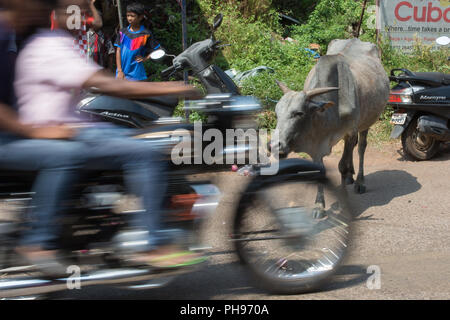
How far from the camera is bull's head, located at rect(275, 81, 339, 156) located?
5480mm

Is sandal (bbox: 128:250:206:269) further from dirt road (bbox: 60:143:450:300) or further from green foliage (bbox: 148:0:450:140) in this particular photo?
green foliage (bbox: 148:0:450:140)

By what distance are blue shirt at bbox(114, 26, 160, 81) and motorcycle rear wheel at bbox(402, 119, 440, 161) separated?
154 inches

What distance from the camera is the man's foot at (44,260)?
9.93ft

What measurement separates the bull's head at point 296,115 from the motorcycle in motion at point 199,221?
6.01 feet

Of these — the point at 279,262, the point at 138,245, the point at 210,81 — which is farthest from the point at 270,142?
the point at 138,245

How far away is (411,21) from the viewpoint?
11133mm

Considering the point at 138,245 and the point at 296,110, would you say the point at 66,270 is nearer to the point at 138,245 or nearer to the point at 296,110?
the point at 138,245

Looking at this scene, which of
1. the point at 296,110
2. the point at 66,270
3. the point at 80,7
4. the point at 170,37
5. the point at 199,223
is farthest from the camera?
the point at 170,37

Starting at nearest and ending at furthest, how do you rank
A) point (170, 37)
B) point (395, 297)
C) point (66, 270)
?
1. point (66, 270)
2. point (395, 297)
3. point (170, 37)

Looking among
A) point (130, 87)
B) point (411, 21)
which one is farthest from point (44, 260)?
point (411, 21)

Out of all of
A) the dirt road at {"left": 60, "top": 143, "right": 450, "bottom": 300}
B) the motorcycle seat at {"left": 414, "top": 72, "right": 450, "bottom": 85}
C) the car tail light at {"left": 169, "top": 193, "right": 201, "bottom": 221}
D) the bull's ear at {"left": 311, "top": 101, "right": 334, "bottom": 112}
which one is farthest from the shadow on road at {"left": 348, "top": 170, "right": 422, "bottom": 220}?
the car tail light at {"left": 169, "top": 193, "right": 201, "bottom": 221}

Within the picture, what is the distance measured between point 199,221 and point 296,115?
247cm

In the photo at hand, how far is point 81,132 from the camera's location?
3.16m
